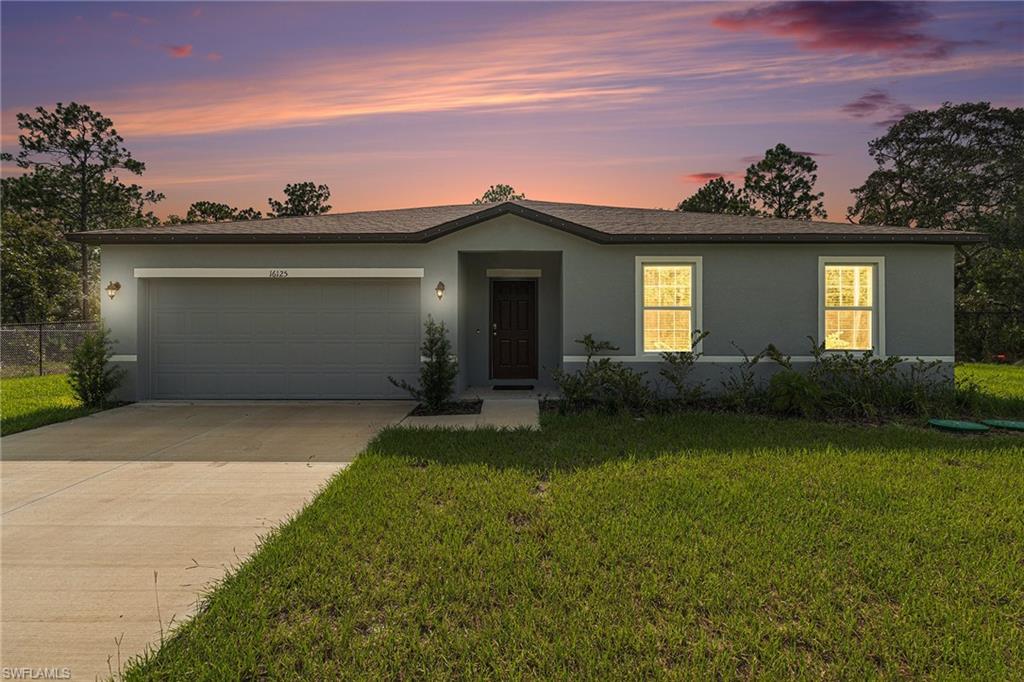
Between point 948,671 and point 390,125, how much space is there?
16078mm

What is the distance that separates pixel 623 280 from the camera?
10000 millimetres

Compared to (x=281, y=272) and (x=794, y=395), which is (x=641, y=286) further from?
(x=281, y=272)

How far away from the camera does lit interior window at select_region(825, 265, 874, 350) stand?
10.0 meters

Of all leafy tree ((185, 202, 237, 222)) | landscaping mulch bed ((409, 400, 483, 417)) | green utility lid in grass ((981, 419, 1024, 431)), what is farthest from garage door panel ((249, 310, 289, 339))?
leafy tree ((185, 202, 237, 222))

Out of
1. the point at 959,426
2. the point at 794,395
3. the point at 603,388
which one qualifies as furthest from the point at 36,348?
the point at 959,426

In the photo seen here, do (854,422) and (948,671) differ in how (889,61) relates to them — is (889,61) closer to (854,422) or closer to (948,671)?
(854,422)

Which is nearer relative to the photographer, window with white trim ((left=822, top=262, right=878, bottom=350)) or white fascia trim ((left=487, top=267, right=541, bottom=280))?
window with white trim ((left=822, top=262, right=878, bottom=350))

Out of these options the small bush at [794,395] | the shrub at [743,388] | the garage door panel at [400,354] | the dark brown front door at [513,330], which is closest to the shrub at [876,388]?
the small bush at [794,395]

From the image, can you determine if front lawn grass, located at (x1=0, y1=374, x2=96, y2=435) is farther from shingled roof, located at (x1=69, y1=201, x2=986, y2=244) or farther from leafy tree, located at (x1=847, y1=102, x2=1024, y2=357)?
leafy tree, located at (x1=847, y1=102, x2=1024, y2=357)

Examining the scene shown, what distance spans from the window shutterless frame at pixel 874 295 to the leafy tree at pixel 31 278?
79.4 feet

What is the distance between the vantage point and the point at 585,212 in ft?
43.0

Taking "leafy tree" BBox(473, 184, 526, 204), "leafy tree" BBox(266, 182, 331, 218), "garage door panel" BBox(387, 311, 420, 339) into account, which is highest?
"leafy tree" BBox(473, 184, 526, 204)

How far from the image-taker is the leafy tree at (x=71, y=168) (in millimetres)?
25969

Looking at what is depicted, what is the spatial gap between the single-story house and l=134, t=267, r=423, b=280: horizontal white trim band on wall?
0.08ft
